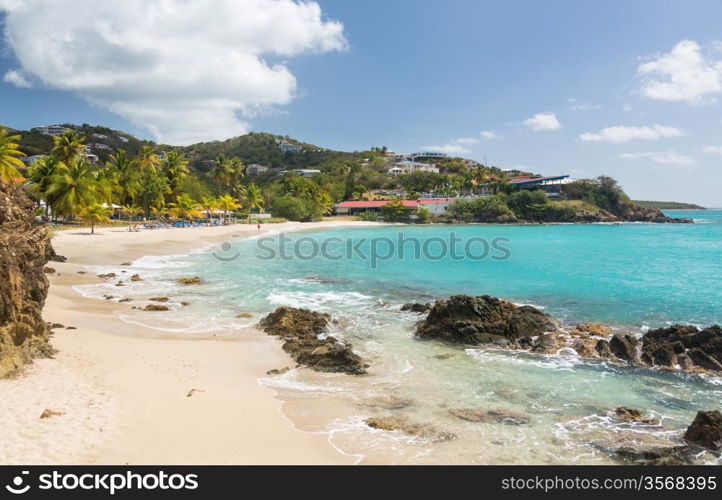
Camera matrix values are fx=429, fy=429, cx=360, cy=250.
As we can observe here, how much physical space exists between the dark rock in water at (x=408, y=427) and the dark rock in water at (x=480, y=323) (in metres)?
7.29

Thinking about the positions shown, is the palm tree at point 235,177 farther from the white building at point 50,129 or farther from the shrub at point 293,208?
the white building at point 50,129

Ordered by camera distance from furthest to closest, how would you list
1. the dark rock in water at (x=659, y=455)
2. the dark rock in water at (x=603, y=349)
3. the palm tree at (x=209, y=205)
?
the palm tree at (x=209, y=205), the dark rock in water at (x=603, y=349), the dark rock in water at (x=659, y=455)

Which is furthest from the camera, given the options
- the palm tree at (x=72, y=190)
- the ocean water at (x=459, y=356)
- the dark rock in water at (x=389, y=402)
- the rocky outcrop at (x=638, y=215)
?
the rocky outcrop at (x=638, y=215)

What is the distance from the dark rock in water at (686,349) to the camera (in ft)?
44.9

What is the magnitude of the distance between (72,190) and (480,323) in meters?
49.6

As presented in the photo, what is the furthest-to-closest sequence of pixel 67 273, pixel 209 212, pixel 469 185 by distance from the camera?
pixel 469 185 → pixel 209 212 → pixel 67 273

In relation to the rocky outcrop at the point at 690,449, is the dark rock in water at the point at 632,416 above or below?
below

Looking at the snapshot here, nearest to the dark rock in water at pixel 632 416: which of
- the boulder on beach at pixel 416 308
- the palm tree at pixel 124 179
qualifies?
the boulder on beach at pixel 416 308

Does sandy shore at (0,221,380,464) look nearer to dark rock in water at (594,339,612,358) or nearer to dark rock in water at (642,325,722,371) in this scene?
dark rock in water at (594,339,612,358)

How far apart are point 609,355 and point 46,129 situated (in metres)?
242

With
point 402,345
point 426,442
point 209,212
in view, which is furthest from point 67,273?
point 209,212

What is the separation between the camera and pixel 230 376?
11625 mm

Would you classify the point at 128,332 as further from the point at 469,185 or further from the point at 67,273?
the point at 469,185

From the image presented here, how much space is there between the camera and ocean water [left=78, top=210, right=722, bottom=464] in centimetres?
875
